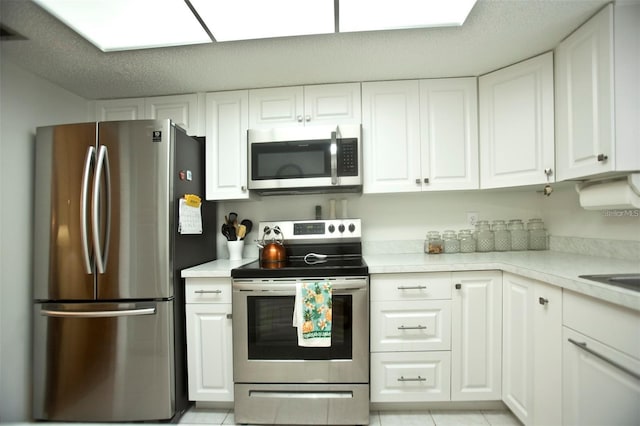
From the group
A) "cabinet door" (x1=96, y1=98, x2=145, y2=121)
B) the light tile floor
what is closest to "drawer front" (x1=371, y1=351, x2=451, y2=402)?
the light tile floor

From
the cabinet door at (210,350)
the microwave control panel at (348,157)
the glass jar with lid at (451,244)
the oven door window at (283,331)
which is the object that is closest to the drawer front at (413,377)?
the oven door window at (283,331)

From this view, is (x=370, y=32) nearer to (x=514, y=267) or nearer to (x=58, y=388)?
(x=514, y=267)

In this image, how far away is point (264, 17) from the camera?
1.24m

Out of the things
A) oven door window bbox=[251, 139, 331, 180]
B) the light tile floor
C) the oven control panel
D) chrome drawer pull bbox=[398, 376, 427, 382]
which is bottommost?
the light tile floor

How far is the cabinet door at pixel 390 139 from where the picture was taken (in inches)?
70.7

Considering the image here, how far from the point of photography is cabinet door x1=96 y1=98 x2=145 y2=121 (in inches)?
76.3

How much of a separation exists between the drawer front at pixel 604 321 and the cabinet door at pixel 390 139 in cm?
100

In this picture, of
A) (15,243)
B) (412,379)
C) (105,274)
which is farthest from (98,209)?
(412,379)

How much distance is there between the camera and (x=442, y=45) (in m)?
1.46

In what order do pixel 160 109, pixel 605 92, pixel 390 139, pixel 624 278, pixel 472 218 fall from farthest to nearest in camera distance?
pixel 472 218
pixel 160 109
pixel 390 139
pixel 605 92
pixel 624 278

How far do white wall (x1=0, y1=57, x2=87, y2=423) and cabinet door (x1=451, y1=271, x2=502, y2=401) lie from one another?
2.45 meters

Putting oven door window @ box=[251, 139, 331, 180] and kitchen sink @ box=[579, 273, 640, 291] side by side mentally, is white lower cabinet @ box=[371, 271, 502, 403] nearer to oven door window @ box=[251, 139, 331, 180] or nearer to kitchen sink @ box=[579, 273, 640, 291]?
kitchen sink @ box=[579, 273, 640, 291]

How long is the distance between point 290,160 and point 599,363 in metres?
1.72

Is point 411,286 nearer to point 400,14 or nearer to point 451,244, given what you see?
point 451,244
